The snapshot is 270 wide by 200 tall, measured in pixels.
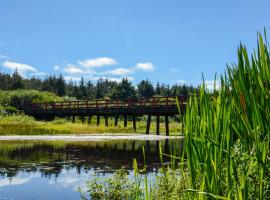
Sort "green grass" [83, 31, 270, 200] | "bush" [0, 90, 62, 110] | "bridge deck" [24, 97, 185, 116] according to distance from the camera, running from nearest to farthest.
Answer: "green grass" [83, 31, 270, 200] < "bridge deck" [24, 97, 185, 116] < "bush" [0, 90, 62, 110]

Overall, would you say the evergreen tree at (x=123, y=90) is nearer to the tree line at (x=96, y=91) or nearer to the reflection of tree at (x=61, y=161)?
the tree line at (x=96, y=91)

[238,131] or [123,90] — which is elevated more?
[123,90]

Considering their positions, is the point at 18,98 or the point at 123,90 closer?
the point at 18,98

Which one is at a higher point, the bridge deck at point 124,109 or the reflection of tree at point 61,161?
the bridge deck at point 124,109

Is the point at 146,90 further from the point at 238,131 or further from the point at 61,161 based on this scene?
the point at 238,131

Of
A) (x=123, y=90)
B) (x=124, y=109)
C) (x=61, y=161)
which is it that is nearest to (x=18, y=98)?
(x=124, y=109)

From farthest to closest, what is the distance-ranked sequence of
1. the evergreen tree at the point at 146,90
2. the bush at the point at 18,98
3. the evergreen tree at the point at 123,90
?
the evergreen tree at the point at 146,90
the evergreen tree at the point at 123,90
the bush at the point at 18,98

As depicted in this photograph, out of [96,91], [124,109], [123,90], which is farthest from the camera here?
[96,91]

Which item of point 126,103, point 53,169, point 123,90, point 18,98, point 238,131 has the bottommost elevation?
point 53,169

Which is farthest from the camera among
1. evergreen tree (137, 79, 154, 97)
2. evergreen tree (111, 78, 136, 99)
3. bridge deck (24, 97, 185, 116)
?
evergreen tree (137, 79, 154, 97)

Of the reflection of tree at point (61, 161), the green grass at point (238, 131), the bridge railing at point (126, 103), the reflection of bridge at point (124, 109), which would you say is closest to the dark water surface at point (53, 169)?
the reflection of tree at point (61, 161)

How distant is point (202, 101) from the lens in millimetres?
3400

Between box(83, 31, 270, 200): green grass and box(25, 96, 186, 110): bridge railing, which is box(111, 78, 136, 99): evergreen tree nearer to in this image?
box(25, 96, 186, 110): bridge railing

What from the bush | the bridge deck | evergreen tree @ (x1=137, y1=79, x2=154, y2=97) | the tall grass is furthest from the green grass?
evergreen tree @ (x1=137, y1=79, x2=154, y2=97)
